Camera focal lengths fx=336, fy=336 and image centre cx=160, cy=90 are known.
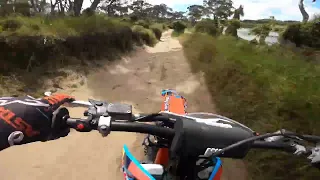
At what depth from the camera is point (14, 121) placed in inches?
48.4

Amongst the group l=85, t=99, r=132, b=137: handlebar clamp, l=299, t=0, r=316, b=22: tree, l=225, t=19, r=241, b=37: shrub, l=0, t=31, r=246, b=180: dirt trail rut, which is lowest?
l=0, t=31, r=246, b=180: dirt trail rut

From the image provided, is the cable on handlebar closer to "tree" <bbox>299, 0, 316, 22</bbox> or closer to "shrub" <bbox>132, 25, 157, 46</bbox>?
"tree" <bbox>299, 0, 316, 22</bbox>

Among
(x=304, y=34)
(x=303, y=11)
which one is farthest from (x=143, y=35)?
(x=304, y=34)

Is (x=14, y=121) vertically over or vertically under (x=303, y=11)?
Answer: under

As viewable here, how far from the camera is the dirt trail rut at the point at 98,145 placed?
401 centimetres

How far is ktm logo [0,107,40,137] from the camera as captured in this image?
122 centimetres

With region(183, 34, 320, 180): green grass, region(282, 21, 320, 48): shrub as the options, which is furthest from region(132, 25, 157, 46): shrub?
region(183, 34, 320, 180): green grass

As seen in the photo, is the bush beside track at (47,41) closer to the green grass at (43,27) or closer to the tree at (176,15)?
the green grass at (43,27)

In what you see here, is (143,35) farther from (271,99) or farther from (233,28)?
(271,99)

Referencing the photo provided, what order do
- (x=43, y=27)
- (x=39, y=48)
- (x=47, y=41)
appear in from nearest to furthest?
(x=39, y=48) → (x=47, y=41) → (x=43, y=27)

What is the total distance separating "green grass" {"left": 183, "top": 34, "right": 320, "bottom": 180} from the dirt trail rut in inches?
20.9

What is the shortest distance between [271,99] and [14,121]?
11.1 ft

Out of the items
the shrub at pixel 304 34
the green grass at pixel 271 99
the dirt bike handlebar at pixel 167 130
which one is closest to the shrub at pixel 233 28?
the shrub at pixel 304 34

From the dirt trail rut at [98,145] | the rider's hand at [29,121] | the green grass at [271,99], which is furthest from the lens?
the dirt trail rut at [98,145]
